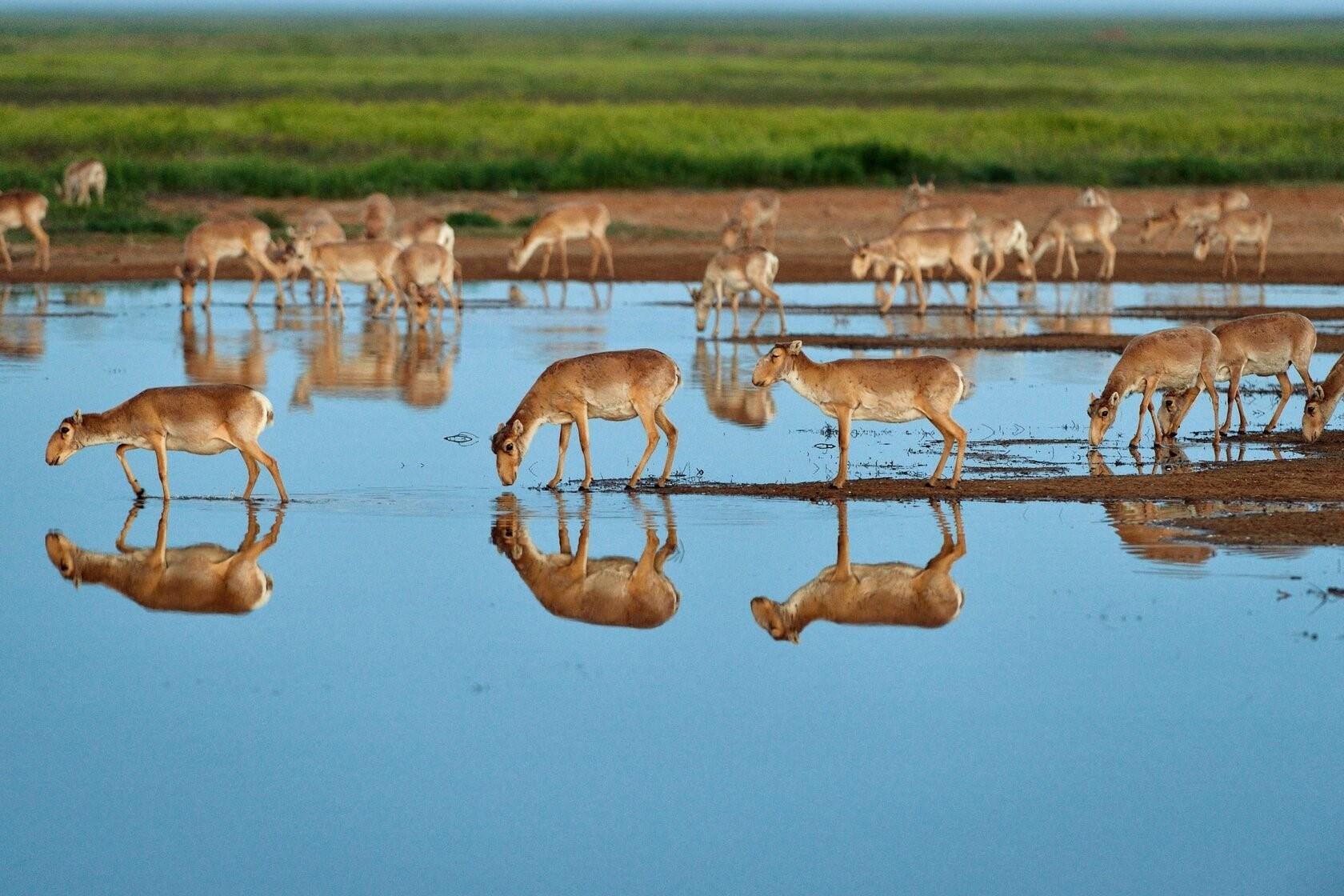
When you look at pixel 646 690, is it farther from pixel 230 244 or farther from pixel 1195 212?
pixel 1195 212

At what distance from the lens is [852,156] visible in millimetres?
48938

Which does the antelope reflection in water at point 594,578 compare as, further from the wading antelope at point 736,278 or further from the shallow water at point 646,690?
the wading antelope at point 736,278

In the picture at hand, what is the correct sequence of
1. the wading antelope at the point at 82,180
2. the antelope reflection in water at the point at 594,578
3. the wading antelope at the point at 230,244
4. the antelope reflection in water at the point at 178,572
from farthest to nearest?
the wading antelope at the point at 82,180
the wading antelope at the point at 230,244
the antelope reflection in water at the point at 178,572
the antelope reflection in water at the point at 594,578

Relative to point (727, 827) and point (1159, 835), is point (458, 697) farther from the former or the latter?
point (1159, 835)

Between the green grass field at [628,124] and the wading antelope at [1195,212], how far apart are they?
943cm

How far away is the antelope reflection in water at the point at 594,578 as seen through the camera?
11.5m

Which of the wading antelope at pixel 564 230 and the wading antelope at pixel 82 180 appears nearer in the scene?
the wading antelope at pixel 564 230

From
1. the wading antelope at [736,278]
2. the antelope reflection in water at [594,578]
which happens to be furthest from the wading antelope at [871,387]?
the wading antelope at [736,278]

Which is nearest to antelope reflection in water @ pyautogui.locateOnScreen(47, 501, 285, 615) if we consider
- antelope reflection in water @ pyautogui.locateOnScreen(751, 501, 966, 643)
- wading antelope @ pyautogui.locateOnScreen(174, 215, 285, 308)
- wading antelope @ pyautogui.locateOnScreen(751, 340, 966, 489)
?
antelope reflection in water @ pyautogui.locateOnScreen(751, 501, 966, 643)

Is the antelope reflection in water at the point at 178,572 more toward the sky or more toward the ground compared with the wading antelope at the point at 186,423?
more toward the ground

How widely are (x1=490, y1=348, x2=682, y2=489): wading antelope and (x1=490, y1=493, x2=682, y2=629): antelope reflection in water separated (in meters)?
0.78

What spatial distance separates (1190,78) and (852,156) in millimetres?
61564

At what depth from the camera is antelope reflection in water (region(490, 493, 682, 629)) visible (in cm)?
1153

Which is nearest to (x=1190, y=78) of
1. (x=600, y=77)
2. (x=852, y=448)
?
(x=600, y=77)
